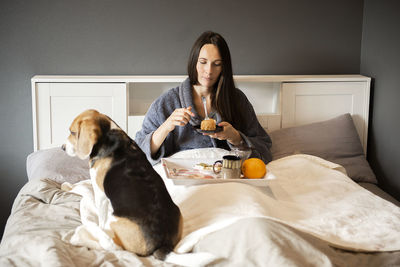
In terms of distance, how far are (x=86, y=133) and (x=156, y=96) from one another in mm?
1572

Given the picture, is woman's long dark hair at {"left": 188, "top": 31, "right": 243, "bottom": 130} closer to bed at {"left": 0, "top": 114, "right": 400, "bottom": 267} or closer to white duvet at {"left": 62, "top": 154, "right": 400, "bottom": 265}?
bed at {"left": 0, "top": 114, "right": 400, "bottom": 267}

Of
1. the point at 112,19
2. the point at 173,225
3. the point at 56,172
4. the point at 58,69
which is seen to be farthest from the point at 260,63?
the point at 173,225

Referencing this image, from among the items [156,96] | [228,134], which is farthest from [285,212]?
[156,96]

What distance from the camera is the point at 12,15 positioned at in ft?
9.58

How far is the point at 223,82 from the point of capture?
8.39 ft

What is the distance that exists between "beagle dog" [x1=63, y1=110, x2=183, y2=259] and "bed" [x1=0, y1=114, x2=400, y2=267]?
55 millimetres

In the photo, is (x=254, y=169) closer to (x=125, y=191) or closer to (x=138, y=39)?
(x=125, y=191)

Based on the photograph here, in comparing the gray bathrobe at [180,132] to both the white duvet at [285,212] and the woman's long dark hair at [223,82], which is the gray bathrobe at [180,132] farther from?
the white duvet at [285,212]

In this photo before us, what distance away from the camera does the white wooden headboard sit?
288 centimetres

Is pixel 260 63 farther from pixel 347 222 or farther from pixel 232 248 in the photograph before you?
pixel 232 248

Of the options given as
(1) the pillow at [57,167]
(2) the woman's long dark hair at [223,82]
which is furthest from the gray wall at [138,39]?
(2) the woman's long dark hair at [223,82]

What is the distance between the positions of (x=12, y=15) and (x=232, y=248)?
2162mm

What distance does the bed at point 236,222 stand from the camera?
5.04 ft

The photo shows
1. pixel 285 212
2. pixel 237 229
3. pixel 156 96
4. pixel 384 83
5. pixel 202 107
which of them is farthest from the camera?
pixel 156 96
